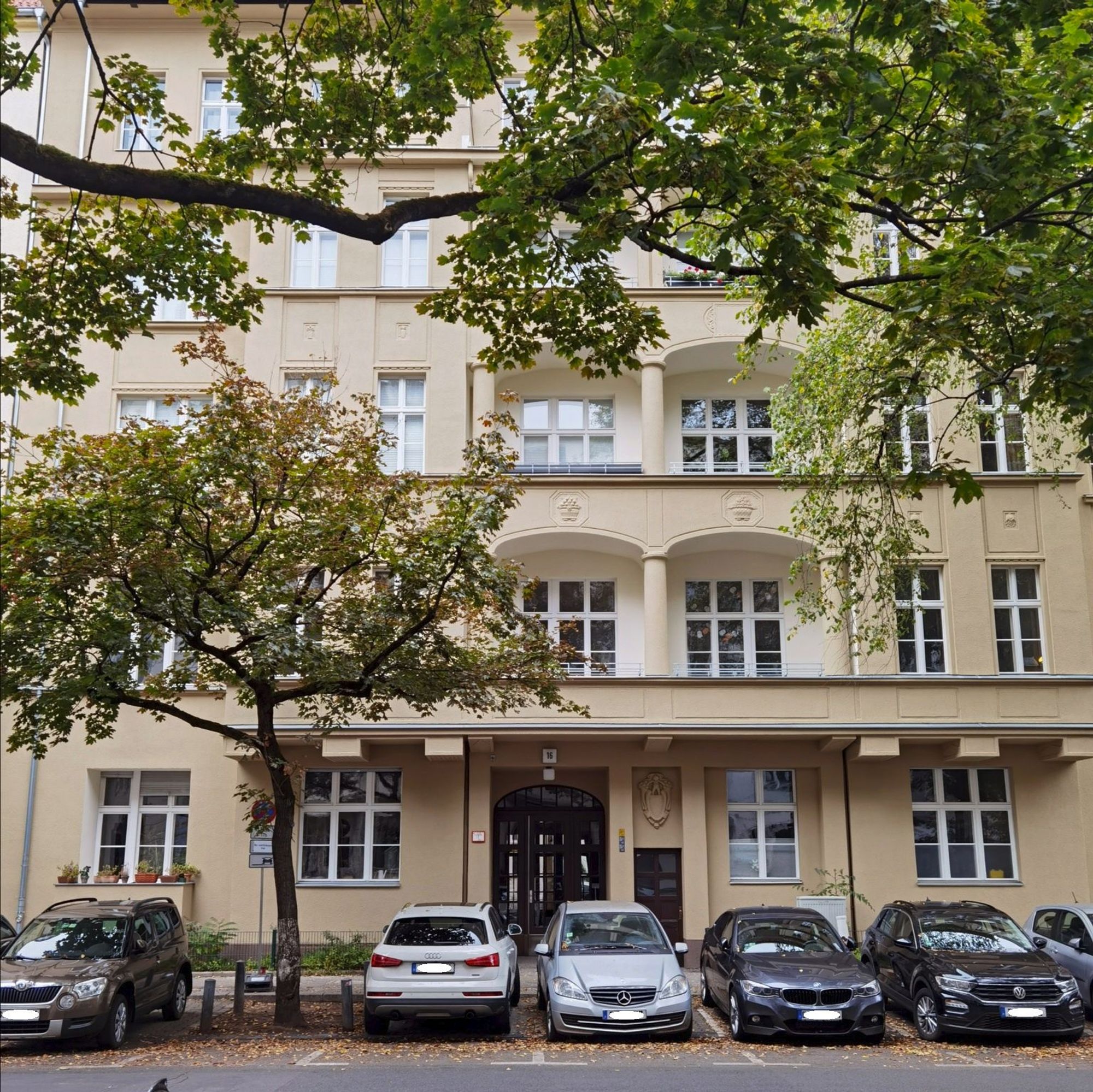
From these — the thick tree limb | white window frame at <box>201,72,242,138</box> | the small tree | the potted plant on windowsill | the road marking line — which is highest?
white window frame at <box>201,72,242,138</box>

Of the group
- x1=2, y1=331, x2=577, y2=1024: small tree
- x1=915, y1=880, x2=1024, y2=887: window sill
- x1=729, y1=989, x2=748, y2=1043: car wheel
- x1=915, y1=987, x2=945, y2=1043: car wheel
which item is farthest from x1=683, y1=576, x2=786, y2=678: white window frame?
x1=729, y1=989, x2=748, y2=1043: car wheel

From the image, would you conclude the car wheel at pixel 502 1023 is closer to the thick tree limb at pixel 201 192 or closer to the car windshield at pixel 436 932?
the car windshield at pixel 436 932

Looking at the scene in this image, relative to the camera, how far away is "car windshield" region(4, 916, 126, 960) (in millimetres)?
14359

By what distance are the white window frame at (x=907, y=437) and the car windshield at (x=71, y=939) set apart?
37.2 ft

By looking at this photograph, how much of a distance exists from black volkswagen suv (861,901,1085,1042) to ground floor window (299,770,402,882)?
1043 cm

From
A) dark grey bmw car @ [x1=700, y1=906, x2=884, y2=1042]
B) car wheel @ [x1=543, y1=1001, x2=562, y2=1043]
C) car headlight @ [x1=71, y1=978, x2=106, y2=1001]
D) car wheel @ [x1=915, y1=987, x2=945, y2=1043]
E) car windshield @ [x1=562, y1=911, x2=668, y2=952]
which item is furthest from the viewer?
car windshield @ [x1=562, y1=911, x2=668, y2=952]

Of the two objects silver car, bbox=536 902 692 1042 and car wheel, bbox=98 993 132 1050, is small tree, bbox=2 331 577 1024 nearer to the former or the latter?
car wheel, bbox=98 993 132 1050

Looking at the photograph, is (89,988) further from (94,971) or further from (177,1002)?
(177,1002)

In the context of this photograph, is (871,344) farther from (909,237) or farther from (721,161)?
(721,161)

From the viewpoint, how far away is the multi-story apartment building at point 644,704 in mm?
22156

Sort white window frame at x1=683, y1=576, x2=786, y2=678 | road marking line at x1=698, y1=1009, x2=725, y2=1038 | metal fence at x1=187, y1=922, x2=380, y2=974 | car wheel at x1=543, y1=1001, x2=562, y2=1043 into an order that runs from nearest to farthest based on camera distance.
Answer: car wheel at x1=543, y1=1001, x2=562, y2=1043
road marking line at x1=698, y1=1009, x2=725, y2=1038
metal fence at x1=187, y1=922, x2=380, y2=974
white window frame at x1=683, y1=576, x2=786, y2=678

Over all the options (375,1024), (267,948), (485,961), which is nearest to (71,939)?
(375,1024)

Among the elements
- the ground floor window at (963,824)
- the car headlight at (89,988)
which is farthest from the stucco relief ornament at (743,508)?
the car headlight at (89,988)

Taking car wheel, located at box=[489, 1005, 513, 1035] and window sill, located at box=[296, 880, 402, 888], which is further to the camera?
window sill, located at box=[296, 880, 402, 888]
